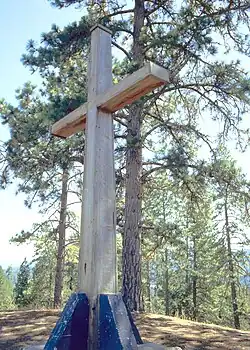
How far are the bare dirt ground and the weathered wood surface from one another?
2589mm

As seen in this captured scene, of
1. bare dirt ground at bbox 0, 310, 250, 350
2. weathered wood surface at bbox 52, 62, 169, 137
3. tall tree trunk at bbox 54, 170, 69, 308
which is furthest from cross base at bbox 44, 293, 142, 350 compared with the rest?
tall tree trunk at bbox 54, 170, 69, 308

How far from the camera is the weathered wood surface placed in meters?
1.95

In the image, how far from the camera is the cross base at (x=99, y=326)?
1.70m

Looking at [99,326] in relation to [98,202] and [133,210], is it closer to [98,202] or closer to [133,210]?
[98,202]

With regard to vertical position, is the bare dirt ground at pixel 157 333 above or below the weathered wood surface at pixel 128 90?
below

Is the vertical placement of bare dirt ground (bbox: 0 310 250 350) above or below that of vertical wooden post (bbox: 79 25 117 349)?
below

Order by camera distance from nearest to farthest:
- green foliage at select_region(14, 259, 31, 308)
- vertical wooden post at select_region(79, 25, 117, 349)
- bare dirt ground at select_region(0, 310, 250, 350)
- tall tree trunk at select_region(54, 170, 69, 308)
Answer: vertical wooden post at select_region(79, 25, 117, 349)
bare dirt ground at select_region(0, 310, 250, 350)
tall tree trunk at select_region(54, 170, 69, 308)
green foliage at select_region(14, 259, 31, 308)

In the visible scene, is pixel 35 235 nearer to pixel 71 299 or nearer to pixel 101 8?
pixel 101 8

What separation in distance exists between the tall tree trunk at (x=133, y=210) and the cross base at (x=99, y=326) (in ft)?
11.7

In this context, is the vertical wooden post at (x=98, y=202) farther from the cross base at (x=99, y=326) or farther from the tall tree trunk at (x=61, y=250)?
the tall tree trunk at (x=61, y=250)

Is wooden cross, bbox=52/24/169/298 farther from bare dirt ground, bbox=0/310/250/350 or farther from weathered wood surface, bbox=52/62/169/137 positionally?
bare dirt ground, bbox=0/310/250/350

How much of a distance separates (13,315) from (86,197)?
4203mm

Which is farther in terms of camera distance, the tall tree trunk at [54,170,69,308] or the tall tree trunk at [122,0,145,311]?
the tall tree trunk at [54,170,69,308]

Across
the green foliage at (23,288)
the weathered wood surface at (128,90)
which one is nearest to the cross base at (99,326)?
the weathered wood surface at (128,90)
